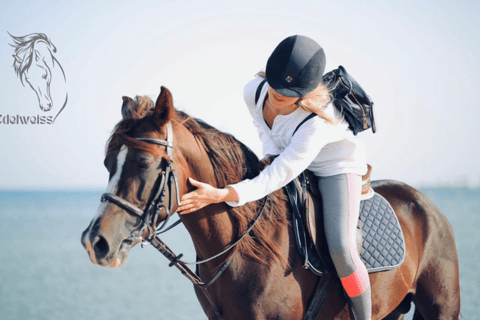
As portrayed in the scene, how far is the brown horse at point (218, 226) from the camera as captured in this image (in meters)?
2.19

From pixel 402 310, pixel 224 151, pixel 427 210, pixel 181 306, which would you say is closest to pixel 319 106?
pixel 224 151

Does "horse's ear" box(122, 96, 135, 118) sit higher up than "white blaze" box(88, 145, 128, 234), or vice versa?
"horse's ear" box(122, 96, 135, 118)

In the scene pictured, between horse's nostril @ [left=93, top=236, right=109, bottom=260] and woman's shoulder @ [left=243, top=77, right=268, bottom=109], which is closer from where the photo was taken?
horse's nostril @ [left=93, top=236, right=109, bottom=260]

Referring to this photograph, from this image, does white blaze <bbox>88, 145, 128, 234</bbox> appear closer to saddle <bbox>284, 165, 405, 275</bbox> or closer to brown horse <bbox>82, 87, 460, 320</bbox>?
brown horse <bbox>82, 87, 460, 320</bbox>

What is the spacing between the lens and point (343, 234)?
2740mm

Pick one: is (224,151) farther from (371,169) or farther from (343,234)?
(371,169)

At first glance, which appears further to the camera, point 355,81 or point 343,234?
point 355,81

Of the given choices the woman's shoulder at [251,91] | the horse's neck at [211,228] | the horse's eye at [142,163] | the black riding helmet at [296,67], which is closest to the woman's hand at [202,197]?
the horse's neck at [211,228]

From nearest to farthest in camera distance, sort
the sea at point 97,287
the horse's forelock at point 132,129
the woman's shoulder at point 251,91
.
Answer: the horse's forelock at point 132,129 < the woman's shoulder at point 251,91 < the sea at point 97,287

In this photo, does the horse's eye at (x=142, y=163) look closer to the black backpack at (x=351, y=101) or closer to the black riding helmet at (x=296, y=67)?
the black riding helmet at (x=296, y=67)

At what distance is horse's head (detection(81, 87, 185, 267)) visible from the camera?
2135mm

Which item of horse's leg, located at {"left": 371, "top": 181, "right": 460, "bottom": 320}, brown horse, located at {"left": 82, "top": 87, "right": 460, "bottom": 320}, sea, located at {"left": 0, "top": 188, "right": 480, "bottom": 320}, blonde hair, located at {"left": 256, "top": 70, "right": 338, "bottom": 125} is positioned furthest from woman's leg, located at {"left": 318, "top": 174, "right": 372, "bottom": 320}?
sea, located at {"left": 0, "top": 188, "right": 480, "bottom": 320}

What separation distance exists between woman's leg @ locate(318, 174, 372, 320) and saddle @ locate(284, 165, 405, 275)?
0.07m

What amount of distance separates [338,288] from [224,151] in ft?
3.62
